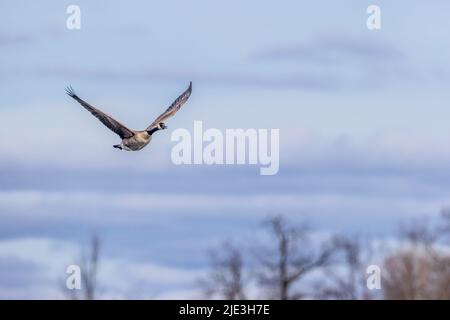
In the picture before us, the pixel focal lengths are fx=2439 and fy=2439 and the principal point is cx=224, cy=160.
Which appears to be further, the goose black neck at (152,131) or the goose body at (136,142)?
the goose black neck at (152,131)

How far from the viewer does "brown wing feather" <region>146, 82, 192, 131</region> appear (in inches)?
1538

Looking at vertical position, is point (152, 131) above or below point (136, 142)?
above

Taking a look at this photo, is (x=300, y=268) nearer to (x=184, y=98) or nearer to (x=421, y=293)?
(x=421, y=293)

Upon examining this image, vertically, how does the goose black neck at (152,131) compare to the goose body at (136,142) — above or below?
above

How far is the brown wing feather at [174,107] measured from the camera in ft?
128

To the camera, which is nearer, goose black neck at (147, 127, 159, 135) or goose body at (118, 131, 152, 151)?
goose body at (118, 131, 152, 151)

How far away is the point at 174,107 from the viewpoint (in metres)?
39.5

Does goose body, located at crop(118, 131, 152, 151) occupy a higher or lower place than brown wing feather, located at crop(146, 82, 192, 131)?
lower

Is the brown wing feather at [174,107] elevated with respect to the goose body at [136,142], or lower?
elevated

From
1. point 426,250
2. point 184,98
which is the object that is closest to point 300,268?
point 426,250

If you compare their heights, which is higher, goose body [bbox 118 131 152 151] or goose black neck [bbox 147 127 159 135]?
goose black neck [bbox 147 127 159 135]
